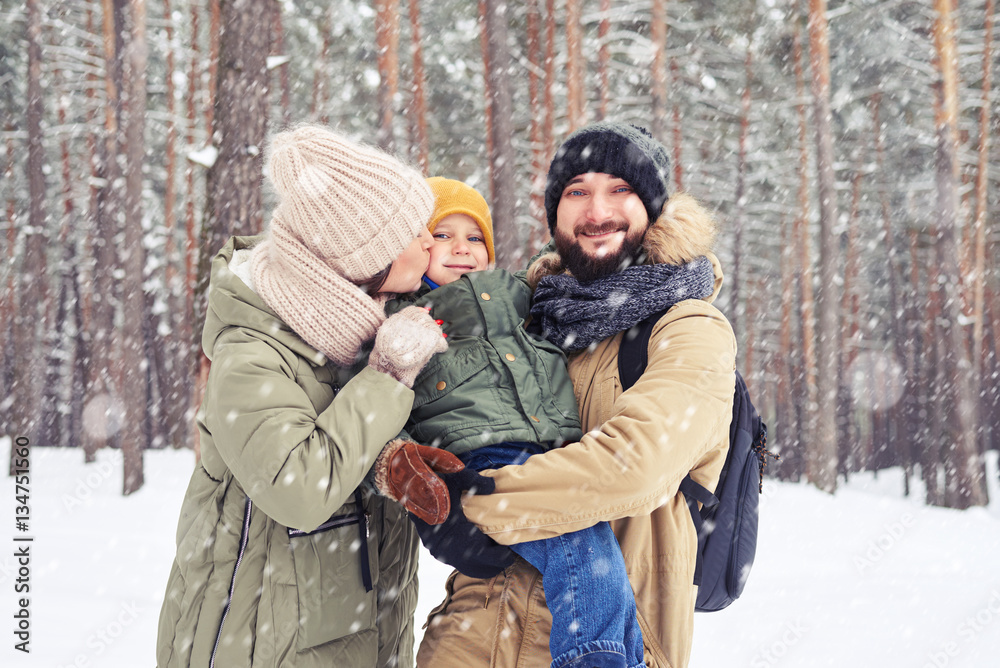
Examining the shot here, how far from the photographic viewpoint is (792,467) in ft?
79.4

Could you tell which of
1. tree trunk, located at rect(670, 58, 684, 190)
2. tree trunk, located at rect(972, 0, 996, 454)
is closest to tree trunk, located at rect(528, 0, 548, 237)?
tree trunk, located at rect(670, 58, 684, 190)

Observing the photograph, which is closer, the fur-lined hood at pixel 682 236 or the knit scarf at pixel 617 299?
the knit scarf at pixel 617 299

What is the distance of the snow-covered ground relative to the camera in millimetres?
4918

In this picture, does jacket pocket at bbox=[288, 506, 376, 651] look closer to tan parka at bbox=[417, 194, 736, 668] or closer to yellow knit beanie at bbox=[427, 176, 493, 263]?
tan parka at bbox=[417, 194, 736, 668]

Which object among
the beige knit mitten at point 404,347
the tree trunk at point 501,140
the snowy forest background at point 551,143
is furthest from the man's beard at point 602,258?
the tree trunk at point 501,140

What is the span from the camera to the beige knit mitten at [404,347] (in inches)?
80.7

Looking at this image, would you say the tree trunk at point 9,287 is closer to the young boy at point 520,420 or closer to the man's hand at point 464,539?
the young boy at point 520,420

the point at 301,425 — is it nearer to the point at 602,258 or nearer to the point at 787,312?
the point at 602,258

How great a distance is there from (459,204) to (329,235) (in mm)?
1094

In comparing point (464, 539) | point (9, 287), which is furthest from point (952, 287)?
point (9, 287)

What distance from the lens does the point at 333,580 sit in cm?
216

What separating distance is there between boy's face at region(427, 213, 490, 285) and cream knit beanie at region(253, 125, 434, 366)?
2.12ft

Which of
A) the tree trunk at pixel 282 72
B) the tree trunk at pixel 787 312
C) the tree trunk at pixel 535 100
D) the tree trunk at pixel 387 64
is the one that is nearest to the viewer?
the tree trunk at pixel 387 64

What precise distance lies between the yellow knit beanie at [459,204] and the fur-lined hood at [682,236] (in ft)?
2.95
